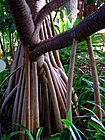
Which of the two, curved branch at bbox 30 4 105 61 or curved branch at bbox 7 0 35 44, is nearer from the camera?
curved branch at bbox 30 4 105 61

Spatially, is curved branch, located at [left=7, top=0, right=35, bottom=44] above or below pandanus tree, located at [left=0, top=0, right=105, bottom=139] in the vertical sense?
above

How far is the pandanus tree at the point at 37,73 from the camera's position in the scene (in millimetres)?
1038

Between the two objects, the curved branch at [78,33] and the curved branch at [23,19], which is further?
the curved branch at [23,19]

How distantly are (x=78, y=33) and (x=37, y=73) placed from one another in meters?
0.39

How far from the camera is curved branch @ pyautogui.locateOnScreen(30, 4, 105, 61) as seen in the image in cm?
87

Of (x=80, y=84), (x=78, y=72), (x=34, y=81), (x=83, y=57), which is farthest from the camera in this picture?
(x=83, y=57)

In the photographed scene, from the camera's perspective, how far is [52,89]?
4.20 feet

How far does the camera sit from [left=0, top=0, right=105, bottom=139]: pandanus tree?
1.04 m

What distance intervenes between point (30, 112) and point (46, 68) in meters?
0.22

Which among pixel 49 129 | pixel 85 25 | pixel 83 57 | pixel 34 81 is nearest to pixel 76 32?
pixel 85 25

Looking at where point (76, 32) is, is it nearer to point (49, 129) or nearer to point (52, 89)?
point (52, 89)

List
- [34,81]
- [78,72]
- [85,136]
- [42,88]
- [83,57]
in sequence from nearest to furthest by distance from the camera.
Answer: [85,136], [34,81], [42,88], [78,72], [83,57]

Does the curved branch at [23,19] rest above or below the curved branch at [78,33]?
above

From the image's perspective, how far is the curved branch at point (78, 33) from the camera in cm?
87
